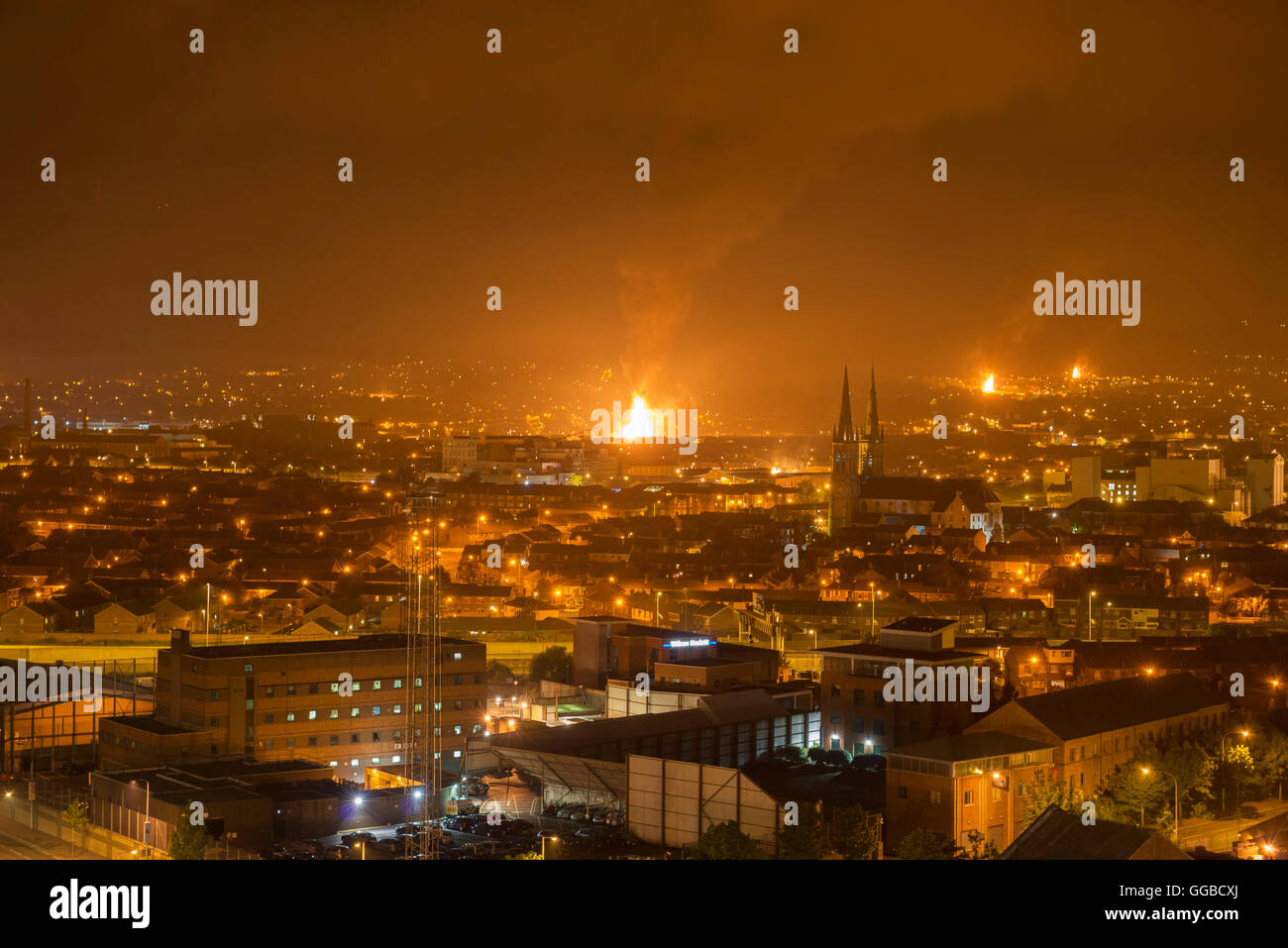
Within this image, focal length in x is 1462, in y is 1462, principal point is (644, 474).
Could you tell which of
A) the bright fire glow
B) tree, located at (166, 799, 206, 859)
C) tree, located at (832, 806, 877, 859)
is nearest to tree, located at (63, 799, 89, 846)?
tree, located at (166, 799, 206, 859)

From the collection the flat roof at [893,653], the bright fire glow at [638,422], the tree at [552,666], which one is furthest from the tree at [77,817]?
the bright fire glow at [638,422]

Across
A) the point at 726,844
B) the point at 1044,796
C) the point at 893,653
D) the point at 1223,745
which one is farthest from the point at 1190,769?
the point at 726,844

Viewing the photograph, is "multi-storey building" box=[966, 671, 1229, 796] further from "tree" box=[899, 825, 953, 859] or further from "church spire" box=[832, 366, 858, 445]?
"church spire" box=[832, 366, 858, 445]

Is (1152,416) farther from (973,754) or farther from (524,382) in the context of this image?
(973,754)

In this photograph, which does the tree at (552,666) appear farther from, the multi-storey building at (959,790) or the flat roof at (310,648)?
the multi-storey building at (959,790)

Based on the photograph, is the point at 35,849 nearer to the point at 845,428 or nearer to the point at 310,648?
the point at 310,648
